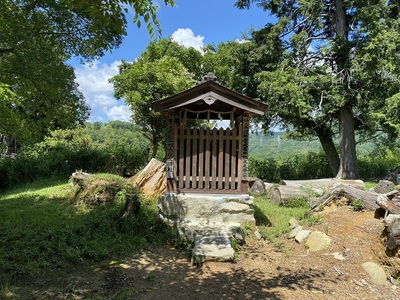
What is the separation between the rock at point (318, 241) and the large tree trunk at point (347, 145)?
301 inches

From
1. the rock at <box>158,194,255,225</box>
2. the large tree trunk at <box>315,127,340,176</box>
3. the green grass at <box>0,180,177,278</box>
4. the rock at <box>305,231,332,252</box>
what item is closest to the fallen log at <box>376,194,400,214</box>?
the rock at <box>305,231,332,252</box>

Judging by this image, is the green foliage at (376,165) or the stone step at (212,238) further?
the green foliage at (376,165)

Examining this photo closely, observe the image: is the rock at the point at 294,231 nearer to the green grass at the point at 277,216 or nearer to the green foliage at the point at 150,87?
the green grass at the point at 277,216

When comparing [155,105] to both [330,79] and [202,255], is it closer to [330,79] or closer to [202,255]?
[202,255]

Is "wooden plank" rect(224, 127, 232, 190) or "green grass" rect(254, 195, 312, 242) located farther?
"wooden plank" rect(224, 127, 232, 190)

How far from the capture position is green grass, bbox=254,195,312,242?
20.7 ft

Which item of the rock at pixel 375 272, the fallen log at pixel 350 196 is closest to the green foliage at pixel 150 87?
the fallen log at pixel 350 196

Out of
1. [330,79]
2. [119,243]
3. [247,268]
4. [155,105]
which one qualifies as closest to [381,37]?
[330,79]

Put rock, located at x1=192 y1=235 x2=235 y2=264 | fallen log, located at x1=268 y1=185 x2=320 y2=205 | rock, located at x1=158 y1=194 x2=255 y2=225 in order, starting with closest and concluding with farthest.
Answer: rock, located at x1=192 y1=235 x2=235 y2=264
rock, located at x1=158 y1=194 x2=255 y2=225
fallen log, located at x1=268 y1=185 x2=320 y2=205

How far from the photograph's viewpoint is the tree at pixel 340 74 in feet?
35.9

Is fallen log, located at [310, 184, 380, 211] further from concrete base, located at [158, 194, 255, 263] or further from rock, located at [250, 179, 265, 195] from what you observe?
rock, located at [250, 179, 265, 195]

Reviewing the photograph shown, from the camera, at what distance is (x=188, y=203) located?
631 cm

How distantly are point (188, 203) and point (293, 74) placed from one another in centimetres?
843

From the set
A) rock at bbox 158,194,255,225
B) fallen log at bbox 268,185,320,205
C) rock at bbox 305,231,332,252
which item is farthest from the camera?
fallen log at bbox 268,185,320,205
